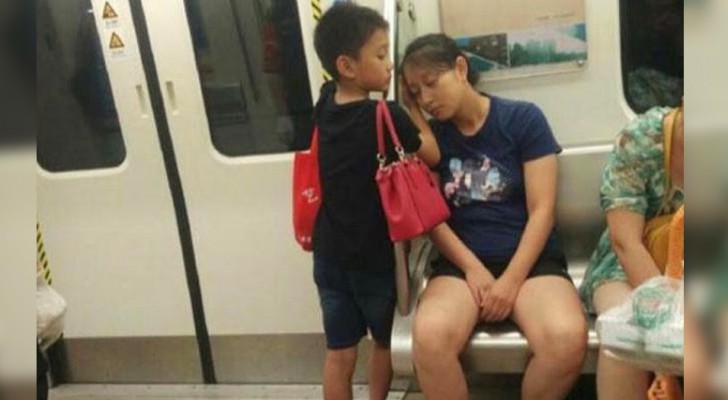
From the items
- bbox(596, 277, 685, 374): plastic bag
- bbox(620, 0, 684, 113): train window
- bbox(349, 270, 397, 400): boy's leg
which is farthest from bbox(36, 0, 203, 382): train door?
bbox(596, 277, 685, 374): plastic bag

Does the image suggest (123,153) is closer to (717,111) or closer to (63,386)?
(63,386)

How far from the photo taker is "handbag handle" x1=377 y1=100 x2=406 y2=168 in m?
2.22

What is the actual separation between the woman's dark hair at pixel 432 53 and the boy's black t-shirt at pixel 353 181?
246 mm

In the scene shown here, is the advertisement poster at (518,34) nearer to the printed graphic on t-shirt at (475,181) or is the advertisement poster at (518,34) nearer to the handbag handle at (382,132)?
the printed graphic on t-shirt at (475,181)

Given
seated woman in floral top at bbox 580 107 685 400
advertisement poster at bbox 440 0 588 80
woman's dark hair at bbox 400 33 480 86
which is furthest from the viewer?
advertisement poster at bbox 440 0 588 80

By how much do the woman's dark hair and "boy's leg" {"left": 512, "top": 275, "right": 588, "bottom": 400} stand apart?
33.1 inches

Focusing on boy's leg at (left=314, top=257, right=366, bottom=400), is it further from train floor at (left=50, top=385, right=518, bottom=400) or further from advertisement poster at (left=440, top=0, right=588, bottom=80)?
advertisement poster at (left=440, top=0, right=588, bottom=80)

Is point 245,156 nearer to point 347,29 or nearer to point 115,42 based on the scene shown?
point 115,42

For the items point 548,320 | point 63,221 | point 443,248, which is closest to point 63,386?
point 63,221

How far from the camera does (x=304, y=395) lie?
3381 millimetres

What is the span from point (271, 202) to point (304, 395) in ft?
3.04

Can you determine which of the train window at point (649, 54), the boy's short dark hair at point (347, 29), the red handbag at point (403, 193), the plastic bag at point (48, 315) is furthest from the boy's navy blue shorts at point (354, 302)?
the train window at point (649, 54)

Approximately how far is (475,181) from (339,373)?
0.86 m

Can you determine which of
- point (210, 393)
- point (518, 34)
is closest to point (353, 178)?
point (518, 34)
